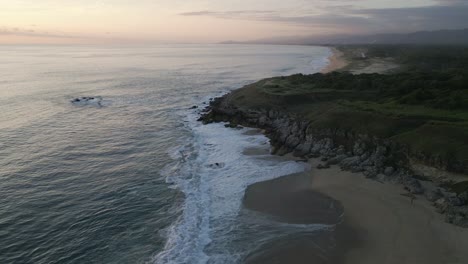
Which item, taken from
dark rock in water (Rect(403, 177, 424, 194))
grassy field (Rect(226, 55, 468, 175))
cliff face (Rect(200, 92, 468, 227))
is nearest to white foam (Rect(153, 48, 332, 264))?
cliff face (Rect(200, 92, 468, 227))

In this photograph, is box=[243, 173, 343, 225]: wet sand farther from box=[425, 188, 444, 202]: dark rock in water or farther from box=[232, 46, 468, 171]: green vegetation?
box=[232, 46, 468, 171]: green vegetation

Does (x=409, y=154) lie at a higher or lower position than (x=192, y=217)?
higher

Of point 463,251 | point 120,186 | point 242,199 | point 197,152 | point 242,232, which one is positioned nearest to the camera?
point 463,251

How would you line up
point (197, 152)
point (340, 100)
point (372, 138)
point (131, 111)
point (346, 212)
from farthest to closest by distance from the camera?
point (131, 111), point (340, 100), point (197, 152), point (372, 138), point (346, 212)

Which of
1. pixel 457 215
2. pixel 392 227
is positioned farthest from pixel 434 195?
pixel 392 227

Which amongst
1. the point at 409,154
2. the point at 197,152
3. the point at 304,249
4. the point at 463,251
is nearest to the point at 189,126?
the point at 197,152

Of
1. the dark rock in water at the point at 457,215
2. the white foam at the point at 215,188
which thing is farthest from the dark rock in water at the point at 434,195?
the white foam at the point at 215,188

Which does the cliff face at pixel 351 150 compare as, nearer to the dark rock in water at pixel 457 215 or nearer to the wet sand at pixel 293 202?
the dark rock in water at pixel 457 215

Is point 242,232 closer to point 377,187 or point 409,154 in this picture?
point 377,187
